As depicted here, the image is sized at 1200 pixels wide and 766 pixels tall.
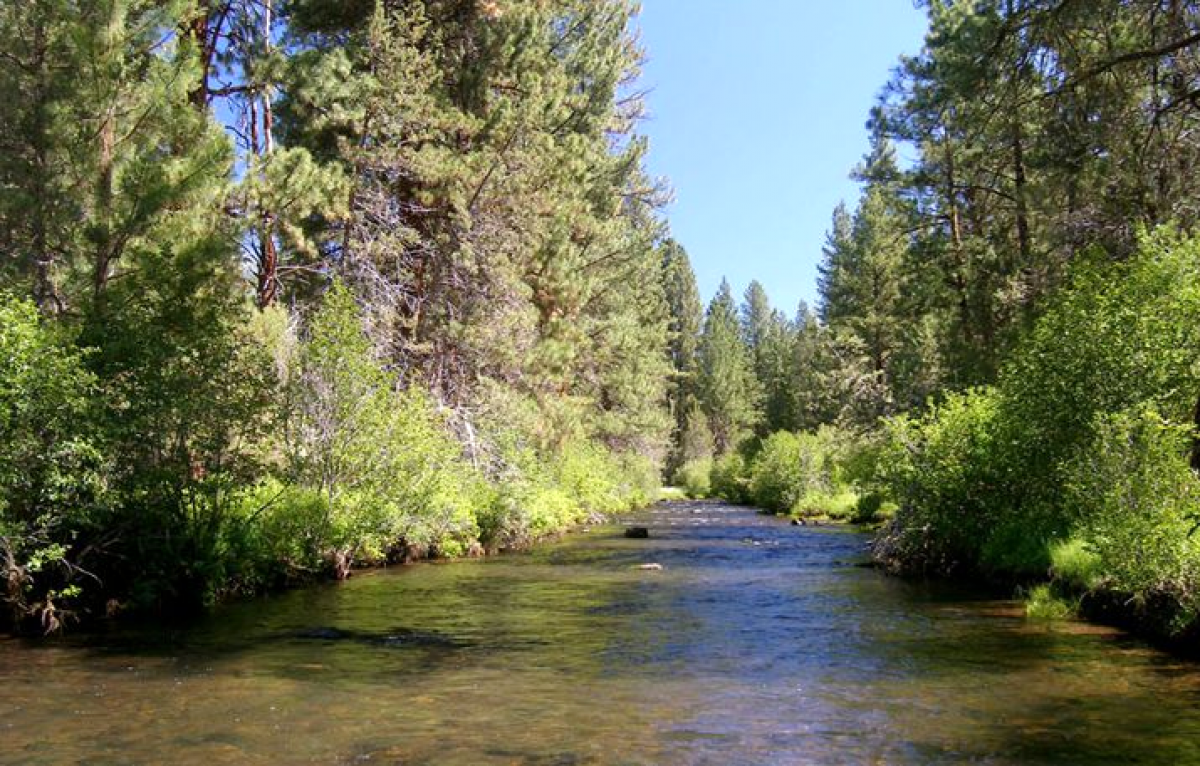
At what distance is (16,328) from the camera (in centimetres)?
1096

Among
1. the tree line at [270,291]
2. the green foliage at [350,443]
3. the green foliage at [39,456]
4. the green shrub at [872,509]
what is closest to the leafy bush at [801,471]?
the green shrub at [872,509]

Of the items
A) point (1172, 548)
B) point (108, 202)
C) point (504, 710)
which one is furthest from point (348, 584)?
point (1172, 548)

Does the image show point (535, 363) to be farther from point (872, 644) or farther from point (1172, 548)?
point (1172, 548)

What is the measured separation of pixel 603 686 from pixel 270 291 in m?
15.1

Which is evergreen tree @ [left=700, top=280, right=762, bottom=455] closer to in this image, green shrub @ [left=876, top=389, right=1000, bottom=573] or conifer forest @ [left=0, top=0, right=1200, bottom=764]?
conifer forest @ [left=0, top=0, right=1200, bottom=764]

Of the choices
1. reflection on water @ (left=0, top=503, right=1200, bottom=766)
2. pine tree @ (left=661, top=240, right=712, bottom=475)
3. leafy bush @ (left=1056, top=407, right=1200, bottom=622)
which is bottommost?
reflection on water @ (left=0, top=503, right=1200, bottom=766)

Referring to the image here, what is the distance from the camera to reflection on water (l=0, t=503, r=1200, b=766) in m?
7.59

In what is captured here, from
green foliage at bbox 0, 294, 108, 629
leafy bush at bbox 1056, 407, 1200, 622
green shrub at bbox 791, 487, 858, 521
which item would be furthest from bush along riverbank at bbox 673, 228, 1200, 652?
green shrub at bbox 791, 487, 858, 521

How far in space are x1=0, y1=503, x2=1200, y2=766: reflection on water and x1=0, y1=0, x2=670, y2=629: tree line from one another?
5.86 feet

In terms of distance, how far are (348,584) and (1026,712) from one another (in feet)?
41.2

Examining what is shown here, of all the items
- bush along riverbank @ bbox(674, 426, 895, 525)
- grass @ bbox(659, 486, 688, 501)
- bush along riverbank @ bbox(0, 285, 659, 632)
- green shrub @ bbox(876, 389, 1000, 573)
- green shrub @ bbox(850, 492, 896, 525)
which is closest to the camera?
bush along riverbank @ bbox(0, 285, 659, 632)

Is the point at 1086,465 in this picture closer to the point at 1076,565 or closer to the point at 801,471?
the point at 1076,565

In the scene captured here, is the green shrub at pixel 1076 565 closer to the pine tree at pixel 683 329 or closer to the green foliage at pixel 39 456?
the green foliage at pixel 39 456

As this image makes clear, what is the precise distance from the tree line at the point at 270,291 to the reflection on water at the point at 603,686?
5.86ft
